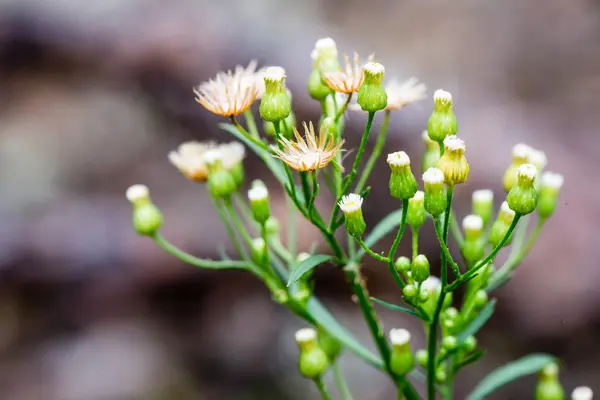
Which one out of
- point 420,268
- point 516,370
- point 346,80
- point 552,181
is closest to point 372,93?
point 346,80

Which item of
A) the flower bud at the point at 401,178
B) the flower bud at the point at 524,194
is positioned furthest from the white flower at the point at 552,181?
the flower bud at the point at 401,178

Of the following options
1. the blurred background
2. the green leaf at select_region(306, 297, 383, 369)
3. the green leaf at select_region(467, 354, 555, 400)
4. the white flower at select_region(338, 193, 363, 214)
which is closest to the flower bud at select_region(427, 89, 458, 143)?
the white flower at select_region(338, 193, 363, 214)

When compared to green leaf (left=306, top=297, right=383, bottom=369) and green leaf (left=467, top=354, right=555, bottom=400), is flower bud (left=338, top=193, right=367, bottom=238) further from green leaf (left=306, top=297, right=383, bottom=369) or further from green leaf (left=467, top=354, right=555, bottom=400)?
green leaf (left=467, top=354, right=555, bottom=400)

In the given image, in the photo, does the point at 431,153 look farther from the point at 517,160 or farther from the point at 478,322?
the point at 478,322

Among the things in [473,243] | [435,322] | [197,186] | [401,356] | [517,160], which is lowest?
[197,186]

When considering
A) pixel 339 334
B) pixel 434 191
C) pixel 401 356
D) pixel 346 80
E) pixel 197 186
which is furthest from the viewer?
pixel 197 186

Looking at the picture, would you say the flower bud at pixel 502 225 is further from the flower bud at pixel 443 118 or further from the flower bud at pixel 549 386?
the flower bud at pixel 549 386
